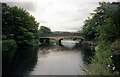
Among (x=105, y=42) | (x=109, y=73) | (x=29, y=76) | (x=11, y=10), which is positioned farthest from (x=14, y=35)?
(x=109, y=73)

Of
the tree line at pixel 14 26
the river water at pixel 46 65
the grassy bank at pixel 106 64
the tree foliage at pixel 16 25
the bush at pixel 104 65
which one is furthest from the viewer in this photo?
the tree foliage at pixel 16 25

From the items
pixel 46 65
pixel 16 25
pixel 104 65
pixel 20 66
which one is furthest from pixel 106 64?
pixel 16 25

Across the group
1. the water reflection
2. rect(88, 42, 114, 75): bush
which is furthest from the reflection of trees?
rect(88, 42, 114, 75): bush

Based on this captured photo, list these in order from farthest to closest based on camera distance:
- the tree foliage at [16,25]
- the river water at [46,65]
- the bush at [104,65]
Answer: the tree foliage at [16,25], the river water at [46,65], the bush at [104,65]

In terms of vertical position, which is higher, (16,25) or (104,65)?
(16,25)

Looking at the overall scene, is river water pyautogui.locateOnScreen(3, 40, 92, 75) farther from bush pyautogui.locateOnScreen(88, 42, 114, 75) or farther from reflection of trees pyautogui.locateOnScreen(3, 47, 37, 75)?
bush pyautogui.locateOnScreen(88, 42, 114, 75)

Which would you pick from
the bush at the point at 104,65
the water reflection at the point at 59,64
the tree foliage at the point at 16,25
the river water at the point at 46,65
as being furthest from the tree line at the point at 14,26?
the bush at the point at 104,65

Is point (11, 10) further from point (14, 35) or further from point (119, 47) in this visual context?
point (119, 47)

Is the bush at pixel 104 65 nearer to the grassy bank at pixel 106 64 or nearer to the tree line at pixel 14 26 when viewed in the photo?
the grassy bank at pixel 106 64

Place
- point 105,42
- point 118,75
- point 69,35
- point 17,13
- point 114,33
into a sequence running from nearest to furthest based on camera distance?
1. point 118,75
2. point 114,33
3. point 105,42
4. point 17,13
5. point 69,35

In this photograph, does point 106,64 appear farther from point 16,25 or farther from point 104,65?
point 16,25

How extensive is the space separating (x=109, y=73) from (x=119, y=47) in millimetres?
1641

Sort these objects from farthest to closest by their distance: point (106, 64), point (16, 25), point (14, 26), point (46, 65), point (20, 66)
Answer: point (16, 25), point (14, 26), point (46, 65), point (20, 66), point (106, 64)

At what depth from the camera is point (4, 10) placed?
815 inches
